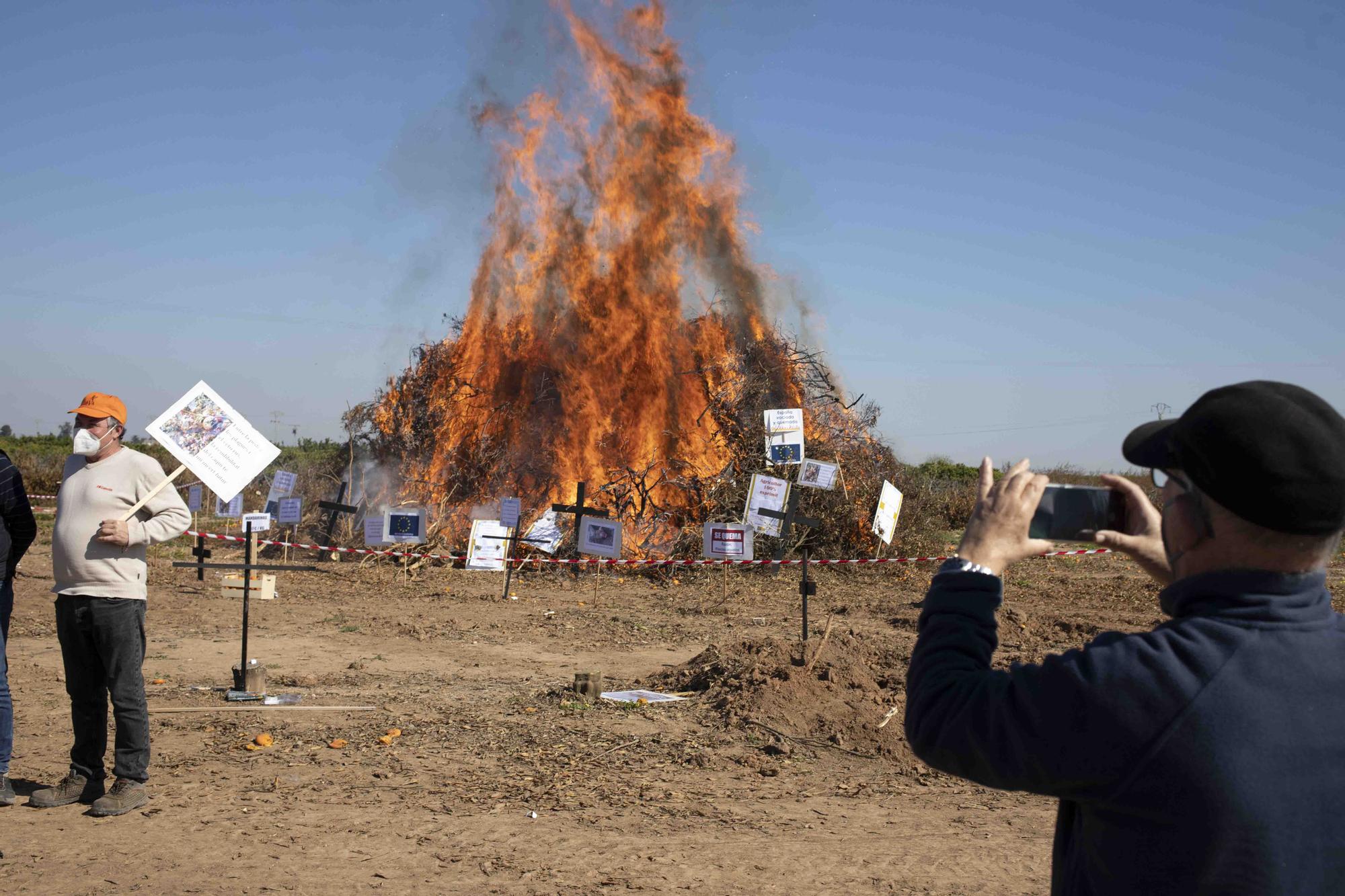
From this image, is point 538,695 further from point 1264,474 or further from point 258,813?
point 1264,474

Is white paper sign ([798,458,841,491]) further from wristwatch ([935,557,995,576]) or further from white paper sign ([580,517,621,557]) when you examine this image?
wristwatch ([935,557,995,576])

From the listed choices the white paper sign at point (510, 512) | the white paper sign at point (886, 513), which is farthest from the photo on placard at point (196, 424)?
the white paper sign at point (510, 512)

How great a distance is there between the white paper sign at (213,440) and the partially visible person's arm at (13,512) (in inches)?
33.7

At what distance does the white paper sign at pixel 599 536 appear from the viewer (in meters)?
17.0

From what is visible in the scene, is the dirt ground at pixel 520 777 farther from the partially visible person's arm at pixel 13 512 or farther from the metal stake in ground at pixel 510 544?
the metal stake in ground at pixel 510 544

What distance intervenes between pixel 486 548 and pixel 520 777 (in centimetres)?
1302

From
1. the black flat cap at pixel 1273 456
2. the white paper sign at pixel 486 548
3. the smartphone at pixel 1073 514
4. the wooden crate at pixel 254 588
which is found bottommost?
the wooden crate at pixel 254 588

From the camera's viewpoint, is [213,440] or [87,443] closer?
[87,443]

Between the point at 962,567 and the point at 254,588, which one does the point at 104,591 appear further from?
the point at 254,588

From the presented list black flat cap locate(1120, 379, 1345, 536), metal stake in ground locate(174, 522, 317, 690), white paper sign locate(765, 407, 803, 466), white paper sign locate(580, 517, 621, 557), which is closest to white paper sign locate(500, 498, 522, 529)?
white paper sign locate(580, 517, 621, 557)

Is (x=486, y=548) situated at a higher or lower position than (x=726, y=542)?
lower

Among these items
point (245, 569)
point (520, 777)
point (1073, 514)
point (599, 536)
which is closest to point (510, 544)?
point (599, 536)

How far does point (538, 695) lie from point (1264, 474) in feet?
27.7

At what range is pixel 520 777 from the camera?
7000mm
